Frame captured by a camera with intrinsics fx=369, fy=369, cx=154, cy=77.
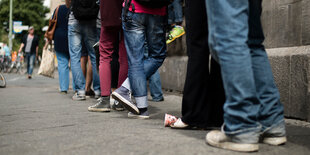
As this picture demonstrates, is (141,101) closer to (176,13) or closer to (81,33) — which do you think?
(81,33)

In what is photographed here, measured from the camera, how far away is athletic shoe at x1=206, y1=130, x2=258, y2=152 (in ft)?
6.61

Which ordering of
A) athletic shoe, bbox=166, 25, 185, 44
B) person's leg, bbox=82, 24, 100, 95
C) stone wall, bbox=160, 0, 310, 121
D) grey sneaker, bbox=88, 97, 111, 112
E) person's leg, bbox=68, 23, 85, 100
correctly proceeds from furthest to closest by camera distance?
person's leg, bbox=68, 23, 85, 100 < person's leg, bbox=82, 24, 100, 95 < athletic shoe, bbox=166, 25, 185, 44 < grey sneaker, bbox=88, 97, 111, 112 < stone wall, bbox=160, 0, 310, 121

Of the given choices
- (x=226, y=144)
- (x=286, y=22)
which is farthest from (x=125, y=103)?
(x=286, y=22)

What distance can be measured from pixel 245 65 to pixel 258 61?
0.30 metres

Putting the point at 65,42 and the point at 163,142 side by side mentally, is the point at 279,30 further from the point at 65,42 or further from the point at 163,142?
the point at 65,42

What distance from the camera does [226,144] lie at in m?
2.09

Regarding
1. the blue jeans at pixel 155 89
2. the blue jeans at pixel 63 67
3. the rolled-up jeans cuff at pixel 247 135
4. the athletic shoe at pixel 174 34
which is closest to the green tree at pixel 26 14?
the blue jeans at pixel 63 67

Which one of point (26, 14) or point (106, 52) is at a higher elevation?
point (26, 14)

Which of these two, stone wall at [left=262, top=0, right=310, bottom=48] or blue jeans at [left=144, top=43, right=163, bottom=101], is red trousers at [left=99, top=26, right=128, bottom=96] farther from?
stone wall at [left=262, top=0, right=310, bottom=48]

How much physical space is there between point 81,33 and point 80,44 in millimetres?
222

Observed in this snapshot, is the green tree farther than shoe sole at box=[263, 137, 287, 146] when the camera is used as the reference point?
Yes

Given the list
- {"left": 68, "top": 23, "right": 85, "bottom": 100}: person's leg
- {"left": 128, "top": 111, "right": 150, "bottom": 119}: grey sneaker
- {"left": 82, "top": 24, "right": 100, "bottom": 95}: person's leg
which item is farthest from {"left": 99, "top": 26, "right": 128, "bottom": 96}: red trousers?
{"left": 68, "top": 23, "right": 85, "bottom": 100}: person's leg

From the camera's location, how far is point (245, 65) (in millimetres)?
2000

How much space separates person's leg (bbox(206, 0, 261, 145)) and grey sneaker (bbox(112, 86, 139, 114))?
1448mm
